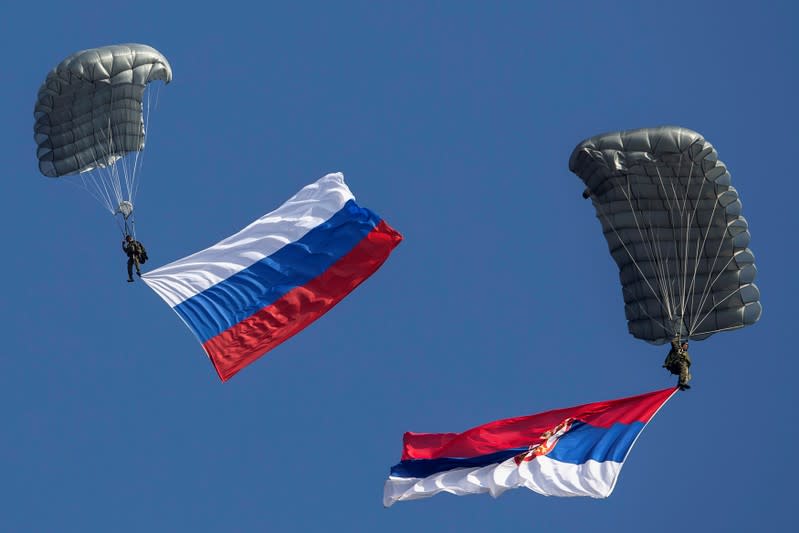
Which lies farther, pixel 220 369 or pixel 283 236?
pixel 283 236

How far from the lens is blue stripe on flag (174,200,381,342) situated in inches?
1178

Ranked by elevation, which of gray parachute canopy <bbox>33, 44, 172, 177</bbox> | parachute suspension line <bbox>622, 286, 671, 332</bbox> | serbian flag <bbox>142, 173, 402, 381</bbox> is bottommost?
parachute suspension line <bbox>622, 286, 671, 332</bbox>

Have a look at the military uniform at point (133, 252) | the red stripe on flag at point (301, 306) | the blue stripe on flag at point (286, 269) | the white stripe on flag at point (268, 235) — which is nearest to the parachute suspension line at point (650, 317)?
the red stripe on flag at point (301, 306)

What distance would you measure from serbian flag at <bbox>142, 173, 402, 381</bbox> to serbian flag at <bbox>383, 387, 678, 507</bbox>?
243cm

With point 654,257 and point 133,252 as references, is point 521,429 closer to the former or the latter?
point 654,257

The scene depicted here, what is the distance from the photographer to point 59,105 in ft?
98.8

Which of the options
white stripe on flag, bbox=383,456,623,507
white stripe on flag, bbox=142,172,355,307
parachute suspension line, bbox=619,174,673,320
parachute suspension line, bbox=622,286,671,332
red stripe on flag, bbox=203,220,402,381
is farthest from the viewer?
white stripe on flag, bbox=142,172,355,307

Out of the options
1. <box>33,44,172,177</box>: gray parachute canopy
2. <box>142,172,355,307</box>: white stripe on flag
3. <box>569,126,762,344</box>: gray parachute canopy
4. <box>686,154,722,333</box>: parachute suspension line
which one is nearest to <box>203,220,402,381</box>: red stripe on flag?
<box>142,172,355,307</box>: white stripe on flag

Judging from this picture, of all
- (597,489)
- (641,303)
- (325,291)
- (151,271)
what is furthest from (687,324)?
(151,271)

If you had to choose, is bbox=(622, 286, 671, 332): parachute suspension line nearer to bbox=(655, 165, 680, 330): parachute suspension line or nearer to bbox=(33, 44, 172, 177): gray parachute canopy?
bbox=(655, 165, 680, 330): parachute suspension line

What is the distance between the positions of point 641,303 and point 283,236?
529 centimetres

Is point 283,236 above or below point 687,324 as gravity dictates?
above

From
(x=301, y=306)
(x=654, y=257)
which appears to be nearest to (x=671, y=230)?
(x=654, y=257)

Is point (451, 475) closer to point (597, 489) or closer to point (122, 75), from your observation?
point (597, 489)
